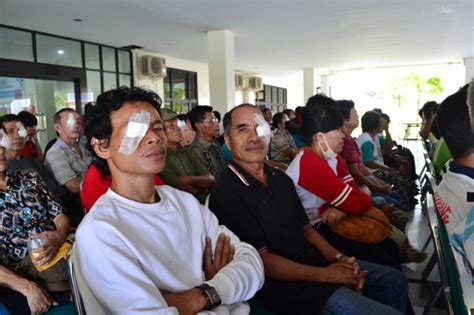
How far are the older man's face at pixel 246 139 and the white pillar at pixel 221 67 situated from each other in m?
5.36

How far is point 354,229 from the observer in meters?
2.19

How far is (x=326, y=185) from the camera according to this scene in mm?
2188

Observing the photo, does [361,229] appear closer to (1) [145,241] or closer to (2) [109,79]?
(1) [145,241]

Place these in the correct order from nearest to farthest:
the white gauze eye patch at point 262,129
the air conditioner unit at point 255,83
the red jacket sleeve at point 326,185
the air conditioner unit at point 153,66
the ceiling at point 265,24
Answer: the white gauze eye patch at point 262,129 → the red jacket sleeve at point 326,185 → the ceiling at point 265,24 → the air conditioner unit at point 153,66 → the air conditioner unit at point 255,83

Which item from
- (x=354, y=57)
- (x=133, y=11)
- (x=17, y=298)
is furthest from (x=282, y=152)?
(x=354, y=57)

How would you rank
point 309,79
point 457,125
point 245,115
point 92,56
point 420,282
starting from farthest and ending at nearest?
point 309,79 → point 92,56 → point 420,282 → point 245,115 → point 457,125

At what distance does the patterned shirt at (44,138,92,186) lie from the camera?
314cm

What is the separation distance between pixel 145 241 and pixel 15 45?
6.78 meters

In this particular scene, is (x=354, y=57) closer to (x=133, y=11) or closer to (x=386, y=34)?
(x=386, y=34)

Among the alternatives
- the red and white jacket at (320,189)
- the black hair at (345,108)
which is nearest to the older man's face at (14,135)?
the red and white jacket at (320,189)

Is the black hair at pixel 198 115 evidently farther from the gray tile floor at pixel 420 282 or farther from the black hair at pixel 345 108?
the gray tile floor at pixel 420 282

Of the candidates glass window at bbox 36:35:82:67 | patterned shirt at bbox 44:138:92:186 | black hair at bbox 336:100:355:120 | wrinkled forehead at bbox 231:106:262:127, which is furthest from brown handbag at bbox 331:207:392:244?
glass window at bbox 36:35:82:67

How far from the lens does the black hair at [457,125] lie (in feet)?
5.35

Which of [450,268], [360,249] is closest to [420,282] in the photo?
[360,249]
